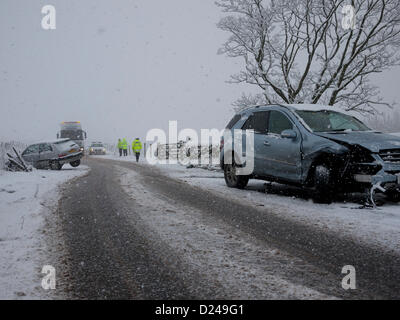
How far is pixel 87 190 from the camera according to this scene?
8.29m

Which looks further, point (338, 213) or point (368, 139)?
point (368, 139)

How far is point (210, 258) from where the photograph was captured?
3289mm

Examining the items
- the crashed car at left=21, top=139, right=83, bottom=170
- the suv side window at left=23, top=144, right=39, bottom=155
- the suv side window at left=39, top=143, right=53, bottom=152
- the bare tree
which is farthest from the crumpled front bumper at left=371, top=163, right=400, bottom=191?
the suv side window at left=23, top=144, right=39, bottom=155

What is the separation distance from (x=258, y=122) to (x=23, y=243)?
18.8 feet

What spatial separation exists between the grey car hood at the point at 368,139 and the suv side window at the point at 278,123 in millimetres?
942

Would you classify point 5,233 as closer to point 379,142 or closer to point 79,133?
point 379,142

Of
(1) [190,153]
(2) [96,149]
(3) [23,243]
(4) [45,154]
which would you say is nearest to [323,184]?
(3) [23,243]

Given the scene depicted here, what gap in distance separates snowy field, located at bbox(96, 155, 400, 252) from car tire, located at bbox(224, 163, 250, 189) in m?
0.40

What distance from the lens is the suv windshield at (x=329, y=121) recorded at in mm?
6762

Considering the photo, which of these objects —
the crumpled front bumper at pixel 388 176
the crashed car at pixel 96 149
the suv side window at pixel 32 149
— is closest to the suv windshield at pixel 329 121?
the crumpled front bumper at pixel 388 176

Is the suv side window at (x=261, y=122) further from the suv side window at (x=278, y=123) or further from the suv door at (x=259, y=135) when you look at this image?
the suv side window at (x=278, y=123)

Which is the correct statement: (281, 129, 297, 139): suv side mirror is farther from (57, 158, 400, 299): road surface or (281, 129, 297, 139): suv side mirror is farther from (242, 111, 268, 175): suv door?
(57, 158, 400, 299): road surface

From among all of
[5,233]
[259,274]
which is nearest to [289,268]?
[259,274]

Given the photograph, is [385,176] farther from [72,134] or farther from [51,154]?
[72,134]
